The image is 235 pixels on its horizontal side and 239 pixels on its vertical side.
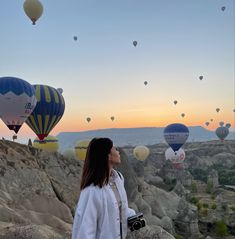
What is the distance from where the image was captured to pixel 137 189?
3073cm

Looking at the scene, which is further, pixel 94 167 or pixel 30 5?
pixel 30 5

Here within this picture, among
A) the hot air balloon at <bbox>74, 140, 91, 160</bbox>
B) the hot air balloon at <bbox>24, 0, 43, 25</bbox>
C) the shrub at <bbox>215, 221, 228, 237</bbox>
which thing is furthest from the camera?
the hot air balloon at <bbox>74, 140, 91, 160</bbox>

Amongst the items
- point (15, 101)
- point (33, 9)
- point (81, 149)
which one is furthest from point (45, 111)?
point (81, 149)

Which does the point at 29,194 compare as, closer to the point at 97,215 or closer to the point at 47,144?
the point at 47,144

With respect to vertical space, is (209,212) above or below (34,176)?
below

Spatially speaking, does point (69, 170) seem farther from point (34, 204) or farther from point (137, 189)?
point (34, 204)

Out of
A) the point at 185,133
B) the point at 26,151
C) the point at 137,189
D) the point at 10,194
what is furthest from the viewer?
the point at 185,133

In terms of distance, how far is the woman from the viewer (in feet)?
9.23

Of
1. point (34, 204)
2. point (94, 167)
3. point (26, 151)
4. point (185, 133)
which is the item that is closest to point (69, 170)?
point (26, 151)

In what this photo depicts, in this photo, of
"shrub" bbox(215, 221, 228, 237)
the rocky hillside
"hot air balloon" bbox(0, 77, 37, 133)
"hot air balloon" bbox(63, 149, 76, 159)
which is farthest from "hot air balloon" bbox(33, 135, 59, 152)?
"shrub" bbox(215, 221, 228, 237)

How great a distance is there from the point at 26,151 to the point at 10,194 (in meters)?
6.14

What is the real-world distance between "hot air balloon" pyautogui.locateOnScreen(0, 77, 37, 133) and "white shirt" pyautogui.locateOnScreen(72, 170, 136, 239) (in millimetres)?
19154

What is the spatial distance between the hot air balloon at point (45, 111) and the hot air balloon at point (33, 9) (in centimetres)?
448

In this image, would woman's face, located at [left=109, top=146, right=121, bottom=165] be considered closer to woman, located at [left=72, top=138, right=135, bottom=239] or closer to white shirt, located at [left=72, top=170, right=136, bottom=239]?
woman, located at [left=72, top=138, right=135, bottom=239]
